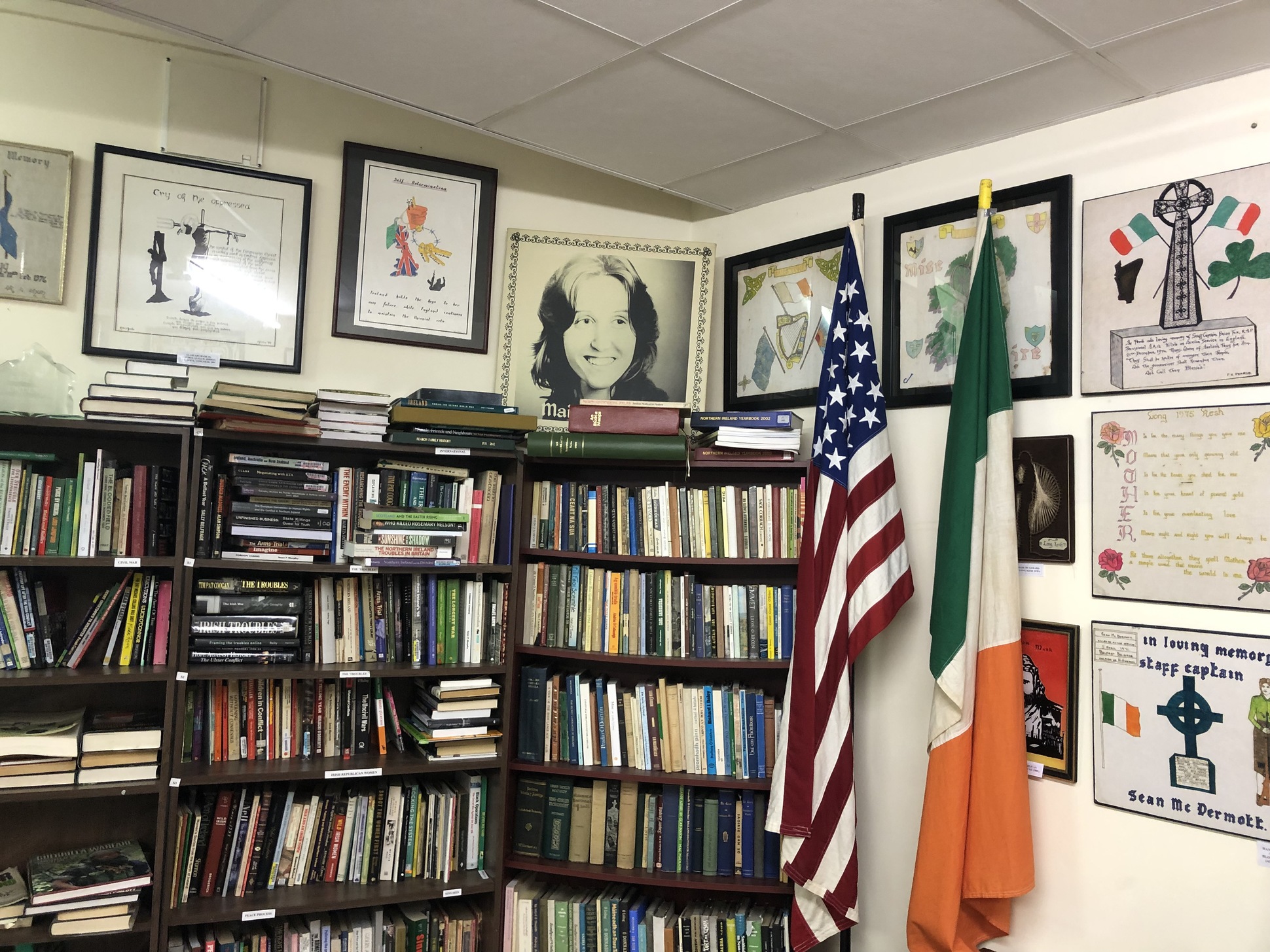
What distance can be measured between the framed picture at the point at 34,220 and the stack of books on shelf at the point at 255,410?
26.0 inches

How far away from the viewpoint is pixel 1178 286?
2.26 m

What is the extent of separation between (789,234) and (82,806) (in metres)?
2.91

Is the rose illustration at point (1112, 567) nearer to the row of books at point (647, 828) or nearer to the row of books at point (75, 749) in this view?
the row of books at point (647, 828)

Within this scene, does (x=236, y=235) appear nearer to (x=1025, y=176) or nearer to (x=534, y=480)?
(x=534, y=480)

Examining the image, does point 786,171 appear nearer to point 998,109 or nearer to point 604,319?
point 998,109

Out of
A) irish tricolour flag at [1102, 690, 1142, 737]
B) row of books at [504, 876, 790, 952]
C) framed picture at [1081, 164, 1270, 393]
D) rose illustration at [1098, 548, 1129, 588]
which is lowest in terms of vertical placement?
row of books at [504, 876, 790, 952]

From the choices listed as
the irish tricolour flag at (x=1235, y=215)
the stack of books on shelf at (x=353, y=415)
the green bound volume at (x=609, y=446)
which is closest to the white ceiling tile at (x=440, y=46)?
the stack of books on shelf at (x=353, y=415)

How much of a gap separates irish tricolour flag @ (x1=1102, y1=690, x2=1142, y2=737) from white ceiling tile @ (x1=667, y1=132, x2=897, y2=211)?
1.73 meters

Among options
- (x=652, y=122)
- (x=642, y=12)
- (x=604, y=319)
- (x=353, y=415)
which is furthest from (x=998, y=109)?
(x=353, y=415)

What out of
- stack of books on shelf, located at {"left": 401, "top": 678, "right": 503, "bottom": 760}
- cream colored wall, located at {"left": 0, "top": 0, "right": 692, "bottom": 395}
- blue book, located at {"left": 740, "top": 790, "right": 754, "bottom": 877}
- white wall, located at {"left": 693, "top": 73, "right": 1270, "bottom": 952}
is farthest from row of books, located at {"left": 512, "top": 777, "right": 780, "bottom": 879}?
cream colored wall, located at {"left": 0, "top": 0, "right": 692, "bottom": 395}

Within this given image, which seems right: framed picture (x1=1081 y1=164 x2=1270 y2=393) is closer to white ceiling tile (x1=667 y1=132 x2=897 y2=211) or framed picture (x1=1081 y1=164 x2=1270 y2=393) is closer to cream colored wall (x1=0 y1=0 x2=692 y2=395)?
white ceiling tile (x1=667 y1=132 x2=897 y2=211)

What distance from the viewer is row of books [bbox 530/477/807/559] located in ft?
9.52

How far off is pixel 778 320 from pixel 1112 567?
1.40m

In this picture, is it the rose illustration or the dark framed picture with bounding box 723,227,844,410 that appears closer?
the rose illustration
